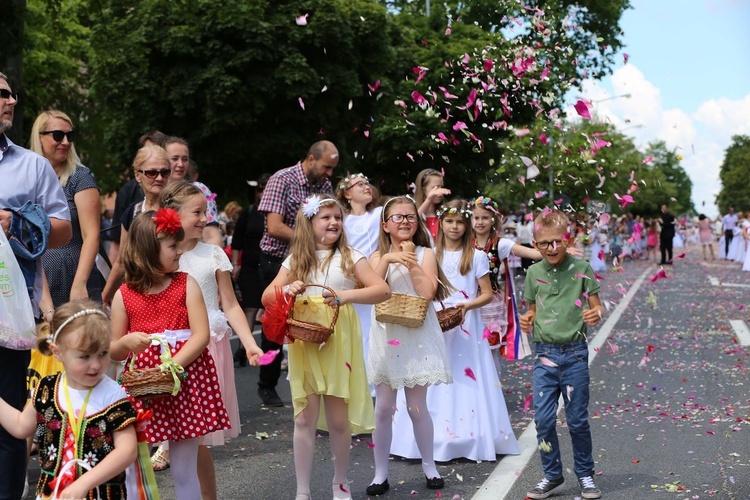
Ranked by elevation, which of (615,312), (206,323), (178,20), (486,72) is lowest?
(615,312)

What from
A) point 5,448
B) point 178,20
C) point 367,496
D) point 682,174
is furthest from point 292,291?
point 682,174

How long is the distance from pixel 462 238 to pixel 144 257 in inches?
137

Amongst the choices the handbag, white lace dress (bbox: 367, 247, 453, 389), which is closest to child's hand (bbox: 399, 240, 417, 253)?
white lace dress (bbox: 367, 247, 453, 389)

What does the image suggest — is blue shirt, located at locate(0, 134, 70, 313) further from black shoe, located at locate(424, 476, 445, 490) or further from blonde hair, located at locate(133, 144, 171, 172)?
black shoe, located at locate(424, 476, 445, 490)

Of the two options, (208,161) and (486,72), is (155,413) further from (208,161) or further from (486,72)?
(208,161)

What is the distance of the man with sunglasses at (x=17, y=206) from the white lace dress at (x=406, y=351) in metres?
2.25

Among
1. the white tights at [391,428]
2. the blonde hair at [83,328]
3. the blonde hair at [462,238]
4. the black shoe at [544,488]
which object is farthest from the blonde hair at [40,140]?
the black shoe at [544,488]

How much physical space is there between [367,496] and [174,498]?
1105mm

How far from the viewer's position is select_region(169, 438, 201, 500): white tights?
5.19m

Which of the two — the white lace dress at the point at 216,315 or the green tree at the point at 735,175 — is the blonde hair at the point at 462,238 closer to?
the white lace dress at the point at 216,315

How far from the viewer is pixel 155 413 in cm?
514

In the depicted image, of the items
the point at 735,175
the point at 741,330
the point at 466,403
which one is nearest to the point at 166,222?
the point at 466,403

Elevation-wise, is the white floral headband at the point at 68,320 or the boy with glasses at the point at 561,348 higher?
the white floral headband at the point at 68,320

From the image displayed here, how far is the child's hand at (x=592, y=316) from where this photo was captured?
6.25 meters
